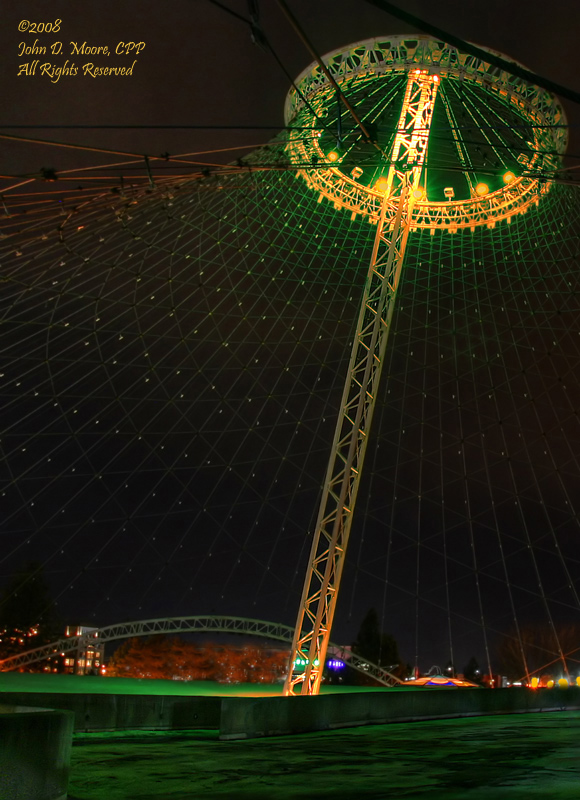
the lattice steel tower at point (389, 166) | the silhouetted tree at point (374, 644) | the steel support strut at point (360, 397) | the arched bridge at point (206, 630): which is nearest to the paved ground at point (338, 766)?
the steel support strut at point (360, 397)

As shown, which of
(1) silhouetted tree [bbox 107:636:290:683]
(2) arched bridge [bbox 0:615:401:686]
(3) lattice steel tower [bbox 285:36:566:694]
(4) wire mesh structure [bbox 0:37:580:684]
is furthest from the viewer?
(1) silhouetted tree [bbox 107:636:290:683]

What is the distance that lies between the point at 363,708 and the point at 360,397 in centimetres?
1120

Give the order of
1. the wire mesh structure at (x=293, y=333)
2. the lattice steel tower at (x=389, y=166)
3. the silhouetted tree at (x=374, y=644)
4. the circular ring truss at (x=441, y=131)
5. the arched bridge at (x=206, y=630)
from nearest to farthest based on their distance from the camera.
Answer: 1. the lattice steel tower at (x=389, y=166)
2. the circular ring truss at (x=441, y=131)
3. the wire mesh structure at (x=293, y=333)
4. the arched bridge at (x=206, y=630)
5. the silhouetted tree at (x=374, y=644)

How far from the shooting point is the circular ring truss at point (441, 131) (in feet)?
99.8

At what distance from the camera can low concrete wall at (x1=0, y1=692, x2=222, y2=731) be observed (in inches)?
772

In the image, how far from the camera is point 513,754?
14344mm

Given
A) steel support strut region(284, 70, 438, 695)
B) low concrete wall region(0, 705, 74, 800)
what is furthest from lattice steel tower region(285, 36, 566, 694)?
low concrete wall region(0, 705, 74, 800)

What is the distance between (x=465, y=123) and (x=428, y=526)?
105 feet

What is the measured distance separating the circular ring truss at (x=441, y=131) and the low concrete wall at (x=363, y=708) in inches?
664

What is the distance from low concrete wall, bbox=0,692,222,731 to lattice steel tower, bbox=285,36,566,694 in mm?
4237

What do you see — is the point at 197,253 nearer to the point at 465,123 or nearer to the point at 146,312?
the point at 146,312

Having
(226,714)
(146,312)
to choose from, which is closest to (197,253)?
(146,312)

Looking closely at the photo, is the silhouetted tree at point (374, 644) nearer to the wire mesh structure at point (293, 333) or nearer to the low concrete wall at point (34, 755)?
the wire mesh structure at point (293, 333)

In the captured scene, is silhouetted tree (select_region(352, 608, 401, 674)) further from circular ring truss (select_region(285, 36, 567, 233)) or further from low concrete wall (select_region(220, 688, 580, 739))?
→ low concrete wall (select_region(220, 688, 580, 739))
